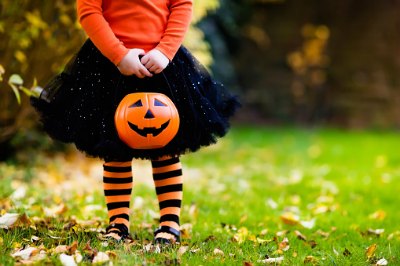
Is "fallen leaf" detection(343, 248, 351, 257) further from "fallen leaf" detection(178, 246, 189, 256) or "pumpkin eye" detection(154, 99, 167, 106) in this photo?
"pumpkin eye" detection(154, 99, 167, 106)

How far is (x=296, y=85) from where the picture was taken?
31.2ft

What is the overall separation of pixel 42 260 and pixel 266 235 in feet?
3.51

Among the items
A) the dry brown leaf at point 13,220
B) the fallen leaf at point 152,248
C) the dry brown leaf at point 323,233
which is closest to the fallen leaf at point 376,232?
the dry brown leaf at point 323,233

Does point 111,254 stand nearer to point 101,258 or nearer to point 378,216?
point 101,258

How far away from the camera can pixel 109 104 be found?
7.33 ft

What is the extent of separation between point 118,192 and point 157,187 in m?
0.16

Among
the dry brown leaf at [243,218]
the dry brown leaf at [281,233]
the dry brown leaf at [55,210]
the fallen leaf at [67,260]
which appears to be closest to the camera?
the fallen leaf at [67,260]

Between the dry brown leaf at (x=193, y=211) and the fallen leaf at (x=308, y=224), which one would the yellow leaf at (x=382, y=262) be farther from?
the dry brown leaf at (x=193, y=211)

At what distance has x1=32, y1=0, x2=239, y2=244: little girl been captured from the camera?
2.19 meters

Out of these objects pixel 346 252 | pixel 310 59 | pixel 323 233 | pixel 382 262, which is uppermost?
pixel 310 59

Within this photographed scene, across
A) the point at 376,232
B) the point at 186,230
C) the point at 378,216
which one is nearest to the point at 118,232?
the point at 186,230

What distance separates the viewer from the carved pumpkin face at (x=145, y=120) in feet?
6.98

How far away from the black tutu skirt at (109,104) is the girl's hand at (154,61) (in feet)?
0.23

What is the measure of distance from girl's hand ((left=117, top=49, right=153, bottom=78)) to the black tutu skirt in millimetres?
70
